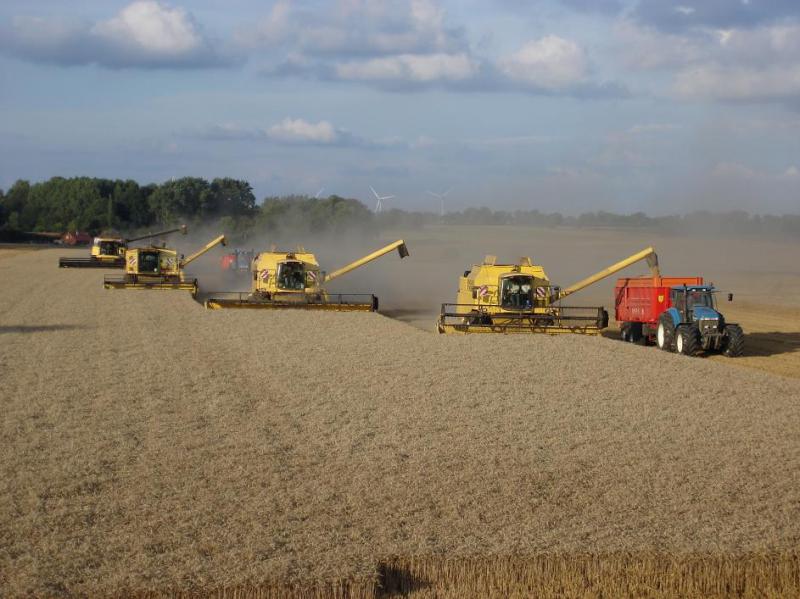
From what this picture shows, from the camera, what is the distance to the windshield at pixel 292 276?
109 feet

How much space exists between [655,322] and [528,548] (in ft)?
59.4

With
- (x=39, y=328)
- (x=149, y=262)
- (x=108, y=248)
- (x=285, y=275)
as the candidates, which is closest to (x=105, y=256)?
(x=108, y=248)

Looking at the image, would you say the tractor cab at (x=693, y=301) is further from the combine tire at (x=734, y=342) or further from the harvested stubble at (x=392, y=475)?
the harvested stubble at (x=392, y=475)

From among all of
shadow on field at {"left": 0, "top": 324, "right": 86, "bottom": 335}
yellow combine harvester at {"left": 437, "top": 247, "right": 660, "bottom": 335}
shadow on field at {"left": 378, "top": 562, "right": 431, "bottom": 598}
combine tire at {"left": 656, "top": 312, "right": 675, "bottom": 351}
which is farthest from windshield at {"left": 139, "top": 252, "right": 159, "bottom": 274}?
shadow on field at {"left": 378, "top": 562, "right": 431, "bottom": 598}

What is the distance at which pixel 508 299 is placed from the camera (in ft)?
91.4

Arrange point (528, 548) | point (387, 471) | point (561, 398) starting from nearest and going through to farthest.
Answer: point (528, 548) → point (387, 471) → point (561, 398)

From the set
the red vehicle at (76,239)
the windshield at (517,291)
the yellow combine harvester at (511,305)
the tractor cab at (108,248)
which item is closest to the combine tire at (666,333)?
the yellow combine harvester at (511,305)

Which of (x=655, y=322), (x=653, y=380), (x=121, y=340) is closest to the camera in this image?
(x=653, y=380)

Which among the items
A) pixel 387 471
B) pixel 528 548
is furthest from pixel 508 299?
pixel 528 548

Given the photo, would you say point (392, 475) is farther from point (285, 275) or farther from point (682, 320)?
point (285, 275)

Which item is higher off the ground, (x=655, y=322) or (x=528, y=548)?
(x=655, y=322)

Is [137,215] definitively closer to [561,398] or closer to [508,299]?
[508,299]

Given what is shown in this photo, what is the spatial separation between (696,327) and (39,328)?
1583 centimetres

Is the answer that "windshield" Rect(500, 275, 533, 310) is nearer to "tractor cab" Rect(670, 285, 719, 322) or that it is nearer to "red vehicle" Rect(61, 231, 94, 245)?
"tractor cab" Rect(670, 285, 719, 322)
